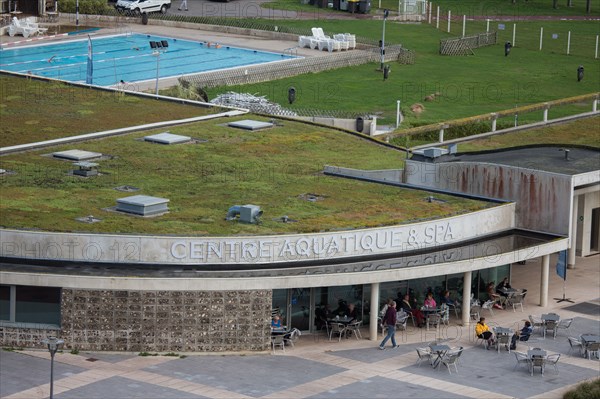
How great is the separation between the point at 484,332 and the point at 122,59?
47.6 meters

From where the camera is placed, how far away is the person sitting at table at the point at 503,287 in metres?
52.5

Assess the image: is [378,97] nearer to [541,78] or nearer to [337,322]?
[541,78]

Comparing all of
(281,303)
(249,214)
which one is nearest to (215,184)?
(249,214)

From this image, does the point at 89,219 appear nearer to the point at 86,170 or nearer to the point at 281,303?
the point at 281,303

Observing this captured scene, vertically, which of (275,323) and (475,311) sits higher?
(275,323)

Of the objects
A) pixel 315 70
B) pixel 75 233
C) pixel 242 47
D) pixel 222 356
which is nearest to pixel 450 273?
pixel 222 356

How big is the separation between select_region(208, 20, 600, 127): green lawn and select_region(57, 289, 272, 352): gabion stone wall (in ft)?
105

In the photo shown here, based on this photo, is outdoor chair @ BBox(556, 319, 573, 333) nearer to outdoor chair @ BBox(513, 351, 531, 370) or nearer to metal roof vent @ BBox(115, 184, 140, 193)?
outdoor chair @ BBox(513, 351, 531, 370)

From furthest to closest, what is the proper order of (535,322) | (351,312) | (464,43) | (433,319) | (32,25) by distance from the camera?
1. (464,43)
2. (32,25)
3. (535,322)
4. (433,319)
5. (351,312)

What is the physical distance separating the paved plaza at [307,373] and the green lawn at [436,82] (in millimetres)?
30088

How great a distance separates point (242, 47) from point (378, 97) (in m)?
14.9

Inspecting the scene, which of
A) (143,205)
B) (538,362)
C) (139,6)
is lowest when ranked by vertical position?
(538,362)

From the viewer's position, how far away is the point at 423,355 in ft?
151

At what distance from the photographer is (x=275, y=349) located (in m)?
46.6
